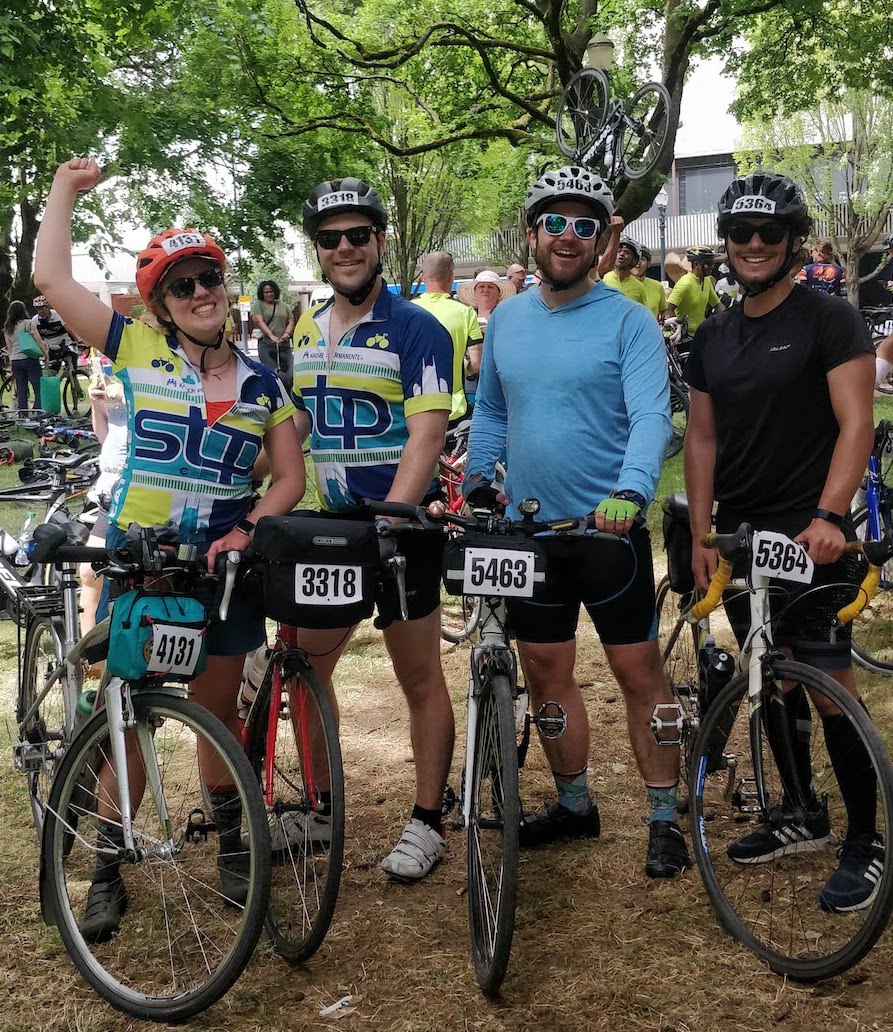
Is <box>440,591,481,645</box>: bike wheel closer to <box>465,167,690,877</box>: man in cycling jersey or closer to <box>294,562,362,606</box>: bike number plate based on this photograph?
<box>465,167,690,877</box>: man in cycling jersey

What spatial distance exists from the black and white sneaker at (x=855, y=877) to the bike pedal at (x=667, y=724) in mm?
625

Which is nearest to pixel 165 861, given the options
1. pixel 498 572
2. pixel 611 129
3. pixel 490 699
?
pixel 490 699

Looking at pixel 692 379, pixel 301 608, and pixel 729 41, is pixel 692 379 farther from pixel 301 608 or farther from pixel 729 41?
pixel 729 41

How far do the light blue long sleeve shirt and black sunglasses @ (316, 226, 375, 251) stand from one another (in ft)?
1.77

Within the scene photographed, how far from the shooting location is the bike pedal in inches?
152

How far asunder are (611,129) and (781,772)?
877 centimetres

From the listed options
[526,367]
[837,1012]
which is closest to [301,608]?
[526,367]

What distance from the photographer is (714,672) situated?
12.5 ft

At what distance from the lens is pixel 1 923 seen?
3805mm

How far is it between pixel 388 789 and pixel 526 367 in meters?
2.04

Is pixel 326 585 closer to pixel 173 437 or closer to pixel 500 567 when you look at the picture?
pixel 500 567

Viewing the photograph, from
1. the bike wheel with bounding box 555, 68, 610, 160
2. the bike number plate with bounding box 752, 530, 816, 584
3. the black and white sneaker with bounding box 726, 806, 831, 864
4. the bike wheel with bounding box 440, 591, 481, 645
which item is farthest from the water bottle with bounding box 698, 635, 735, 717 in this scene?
the bike wheel with bounding box 555, 68, 610, 160

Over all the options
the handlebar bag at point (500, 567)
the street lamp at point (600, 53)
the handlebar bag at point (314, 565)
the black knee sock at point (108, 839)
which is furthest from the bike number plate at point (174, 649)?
the street lamp at point (600, 53)

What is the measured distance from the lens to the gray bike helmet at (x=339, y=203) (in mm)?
3633
